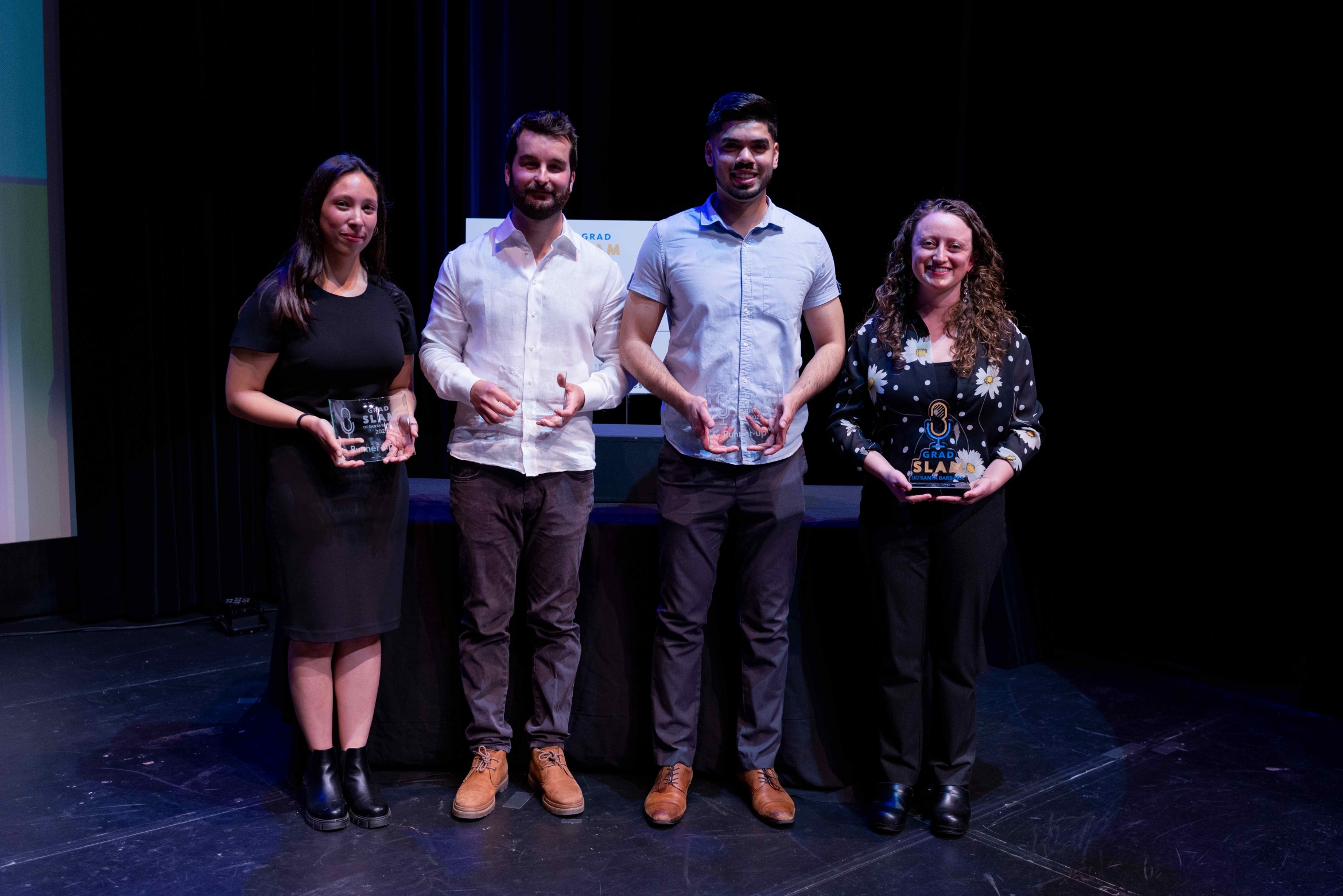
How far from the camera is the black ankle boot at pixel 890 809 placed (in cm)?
238

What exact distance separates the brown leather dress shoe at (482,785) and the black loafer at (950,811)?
3.63 feet

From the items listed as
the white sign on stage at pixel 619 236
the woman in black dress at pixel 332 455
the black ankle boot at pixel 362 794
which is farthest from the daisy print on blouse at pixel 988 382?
the white sign on stage at pixel 619 236

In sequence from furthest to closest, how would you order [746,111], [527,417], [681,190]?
1. [681,190]
2. [527,417]
3. [746,111]

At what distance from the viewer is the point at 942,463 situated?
227cm

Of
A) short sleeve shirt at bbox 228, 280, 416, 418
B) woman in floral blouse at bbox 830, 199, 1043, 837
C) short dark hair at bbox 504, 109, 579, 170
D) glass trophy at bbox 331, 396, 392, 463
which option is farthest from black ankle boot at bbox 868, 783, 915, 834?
short dark hair at bbox 504, 109, 579, 170

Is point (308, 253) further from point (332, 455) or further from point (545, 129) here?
point (545, 129)

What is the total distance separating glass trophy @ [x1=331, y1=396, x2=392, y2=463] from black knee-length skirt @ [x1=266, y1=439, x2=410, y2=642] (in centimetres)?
6

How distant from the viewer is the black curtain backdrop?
3744 mm

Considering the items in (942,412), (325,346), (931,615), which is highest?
(325,346)

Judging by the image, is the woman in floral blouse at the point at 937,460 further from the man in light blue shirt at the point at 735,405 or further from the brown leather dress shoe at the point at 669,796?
the brown leather dress shoe at the point at 669,796

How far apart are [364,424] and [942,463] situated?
1356 mm

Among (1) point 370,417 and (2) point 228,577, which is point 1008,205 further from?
(2) point 228,577

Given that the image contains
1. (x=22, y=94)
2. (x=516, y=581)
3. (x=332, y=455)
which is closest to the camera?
(x=332, y=455)

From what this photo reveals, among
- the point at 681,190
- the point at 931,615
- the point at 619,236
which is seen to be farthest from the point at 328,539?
the point at 681,190
